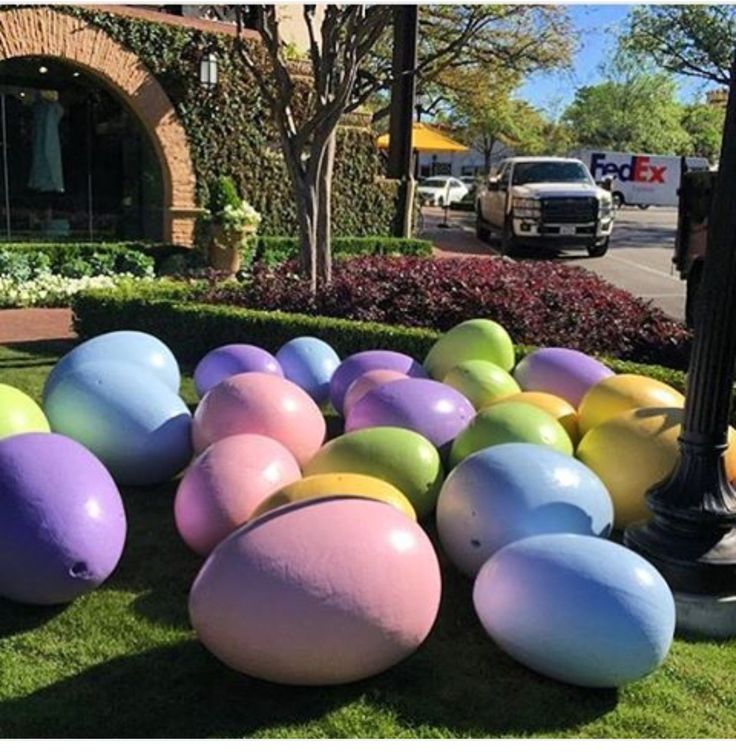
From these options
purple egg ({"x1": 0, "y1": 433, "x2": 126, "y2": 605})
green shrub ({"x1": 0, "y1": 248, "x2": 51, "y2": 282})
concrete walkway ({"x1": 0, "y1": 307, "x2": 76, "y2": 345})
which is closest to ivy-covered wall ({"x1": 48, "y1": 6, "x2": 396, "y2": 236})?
green shrub ({"x1": 0, "y1": 248, "x2": 51, "y2": 282})

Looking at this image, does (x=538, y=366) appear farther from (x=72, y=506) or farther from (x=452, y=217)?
(x=452, y=217)

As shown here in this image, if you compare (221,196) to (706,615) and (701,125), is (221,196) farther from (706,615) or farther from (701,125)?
(701,125)

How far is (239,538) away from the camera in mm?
3629

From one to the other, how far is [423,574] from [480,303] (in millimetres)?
6232

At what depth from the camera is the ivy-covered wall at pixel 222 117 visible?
1733 cm

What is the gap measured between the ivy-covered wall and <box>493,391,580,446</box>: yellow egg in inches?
529

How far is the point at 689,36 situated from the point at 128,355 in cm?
3558

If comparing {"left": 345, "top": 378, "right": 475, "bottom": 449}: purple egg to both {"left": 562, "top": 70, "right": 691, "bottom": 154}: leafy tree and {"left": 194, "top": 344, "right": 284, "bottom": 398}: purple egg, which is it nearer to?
{"left": 194, "top": 344, "right": 284, "bottom": 398}: purple egg

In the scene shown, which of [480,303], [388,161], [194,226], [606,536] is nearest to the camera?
[606,536]

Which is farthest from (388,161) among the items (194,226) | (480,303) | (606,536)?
(606,536)

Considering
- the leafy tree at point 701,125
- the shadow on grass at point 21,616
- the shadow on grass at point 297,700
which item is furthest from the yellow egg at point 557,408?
the leafy tree at point 701,125

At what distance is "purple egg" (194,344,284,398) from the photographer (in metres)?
7.15

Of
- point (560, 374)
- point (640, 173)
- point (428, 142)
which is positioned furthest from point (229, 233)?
point (640, 173)

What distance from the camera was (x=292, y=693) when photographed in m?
3.65
